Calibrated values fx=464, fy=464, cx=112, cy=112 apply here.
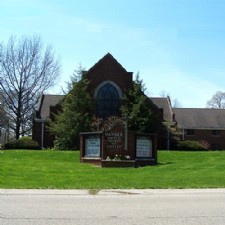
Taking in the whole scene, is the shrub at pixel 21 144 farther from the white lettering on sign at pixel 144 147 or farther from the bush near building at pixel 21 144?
the white lettering on sign at pixel 144 147

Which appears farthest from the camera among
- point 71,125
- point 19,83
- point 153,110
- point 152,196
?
point 19,83

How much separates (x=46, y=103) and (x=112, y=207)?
47303 mm

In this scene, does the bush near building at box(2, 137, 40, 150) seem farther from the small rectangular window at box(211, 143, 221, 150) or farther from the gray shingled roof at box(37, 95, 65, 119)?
the small rectangular window at box(211, 143, 221, 150)

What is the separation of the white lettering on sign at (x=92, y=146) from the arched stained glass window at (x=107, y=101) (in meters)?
21.1

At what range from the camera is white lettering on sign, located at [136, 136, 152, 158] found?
28.7m

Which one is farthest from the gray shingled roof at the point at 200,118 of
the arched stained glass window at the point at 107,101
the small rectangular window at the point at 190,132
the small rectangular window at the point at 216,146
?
the arched stained glass window at the point at 107,101

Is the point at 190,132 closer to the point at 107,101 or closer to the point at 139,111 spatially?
the point at 107,101

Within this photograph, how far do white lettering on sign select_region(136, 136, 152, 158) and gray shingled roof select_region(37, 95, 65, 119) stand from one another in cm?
2446

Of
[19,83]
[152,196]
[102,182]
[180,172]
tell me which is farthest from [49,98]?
[152,196]

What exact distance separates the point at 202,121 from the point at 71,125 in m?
28.6

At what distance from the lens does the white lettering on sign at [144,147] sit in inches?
1131

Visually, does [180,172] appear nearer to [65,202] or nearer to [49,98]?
[65,202]

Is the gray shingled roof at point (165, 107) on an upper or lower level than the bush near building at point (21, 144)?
upper

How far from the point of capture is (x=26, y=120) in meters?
67.4
